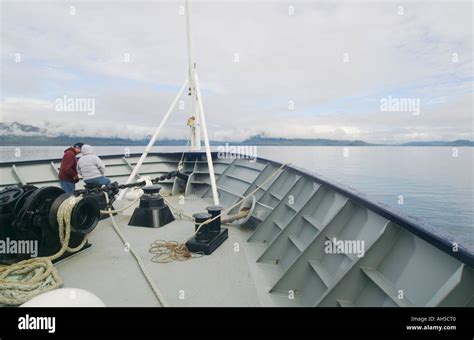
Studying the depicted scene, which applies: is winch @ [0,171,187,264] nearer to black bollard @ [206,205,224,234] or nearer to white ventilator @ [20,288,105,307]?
black bollard @ [206,205,224,234]

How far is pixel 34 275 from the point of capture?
9.84 ft

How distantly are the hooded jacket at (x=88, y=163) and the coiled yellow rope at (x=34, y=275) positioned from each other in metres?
1.83

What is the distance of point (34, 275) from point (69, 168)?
2760 mm

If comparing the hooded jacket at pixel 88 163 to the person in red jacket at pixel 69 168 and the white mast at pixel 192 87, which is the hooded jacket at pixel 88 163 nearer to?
the person in red jacket at pixel 69 168

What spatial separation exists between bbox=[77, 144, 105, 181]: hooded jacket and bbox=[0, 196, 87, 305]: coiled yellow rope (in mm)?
1829

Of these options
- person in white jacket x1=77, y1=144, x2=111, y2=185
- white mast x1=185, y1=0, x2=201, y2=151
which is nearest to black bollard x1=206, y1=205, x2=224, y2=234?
person in white jacket x1=77, y1=144, x2=111, y2=185

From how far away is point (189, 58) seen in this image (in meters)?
7.32

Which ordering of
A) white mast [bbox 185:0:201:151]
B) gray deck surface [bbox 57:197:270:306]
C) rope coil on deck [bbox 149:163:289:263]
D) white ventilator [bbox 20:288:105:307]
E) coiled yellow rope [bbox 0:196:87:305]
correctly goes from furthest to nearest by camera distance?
1. white mast [bbox 185:0:201:151]
2. rope coil on deck [bbox 149:163:289:263]
3. gray deck surface [bbox 57:197:270:306]
4. coiled yellow rope [bbox 0:196:87:305]
5. white ventilator [bbox 20:288:105:307]

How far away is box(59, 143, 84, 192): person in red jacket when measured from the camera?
5281 millimetres

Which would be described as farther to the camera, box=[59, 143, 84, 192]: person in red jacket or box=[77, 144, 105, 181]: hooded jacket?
box=[59, 143, 84, 192]: person in red jacket

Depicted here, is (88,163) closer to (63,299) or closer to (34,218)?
(34,218)

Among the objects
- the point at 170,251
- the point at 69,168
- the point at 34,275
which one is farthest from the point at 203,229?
the point at 69,168
